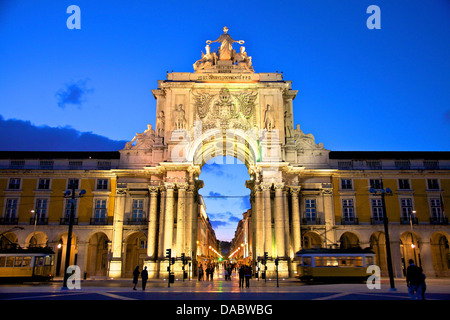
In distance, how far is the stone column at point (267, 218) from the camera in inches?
1644

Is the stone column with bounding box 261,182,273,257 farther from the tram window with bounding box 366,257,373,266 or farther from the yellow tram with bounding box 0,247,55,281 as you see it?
the yellow tram with bounding box 0,247,55,281

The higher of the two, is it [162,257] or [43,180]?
[43,180]

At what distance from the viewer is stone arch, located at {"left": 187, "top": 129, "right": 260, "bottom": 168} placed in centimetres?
4503

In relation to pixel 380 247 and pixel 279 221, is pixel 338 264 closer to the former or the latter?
pixel 279 221

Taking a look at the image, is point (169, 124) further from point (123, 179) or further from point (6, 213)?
point (6, 213)

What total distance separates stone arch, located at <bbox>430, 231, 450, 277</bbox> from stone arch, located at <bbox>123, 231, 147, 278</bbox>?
3505cm

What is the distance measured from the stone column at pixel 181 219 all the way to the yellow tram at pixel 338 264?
537 inches

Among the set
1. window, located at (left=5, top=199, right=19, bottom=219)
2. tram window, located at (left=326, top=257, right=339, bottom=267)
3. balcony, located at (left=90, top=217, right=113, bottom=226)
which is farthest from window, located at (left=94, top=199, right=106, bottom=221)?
tram window, located at (left=326, top=257, right=339, bottom=267)

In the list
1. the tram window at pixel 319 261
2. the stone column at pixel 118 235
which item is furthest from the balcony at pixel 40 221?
the tram window at pixel 319 261

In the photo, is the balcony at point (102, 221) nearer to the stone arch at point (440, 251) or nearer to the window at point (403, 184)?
the window at point (403, 184)
